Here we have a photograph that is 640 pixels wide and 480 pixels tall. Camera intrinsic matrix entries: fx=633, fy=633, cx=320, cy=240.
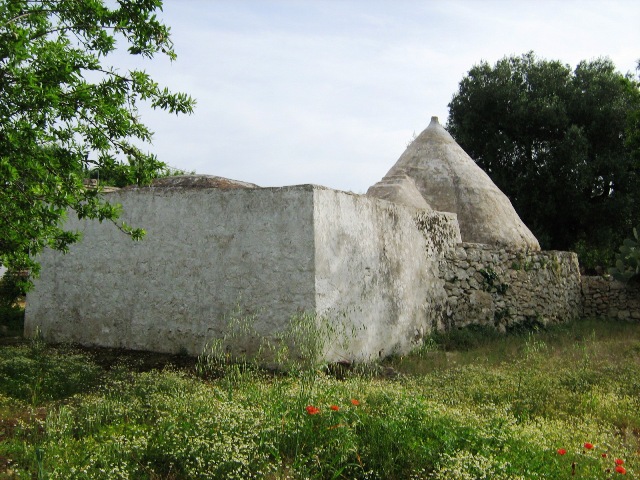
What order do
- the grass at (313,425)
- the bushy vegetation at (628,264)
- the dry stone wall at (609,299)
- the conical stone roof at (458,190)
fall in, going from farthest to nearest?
the dry stone wall at (609,299) < the bushy vegetation at (628,264) < the conical stone roof at (458,190) < the grass at (313,425)

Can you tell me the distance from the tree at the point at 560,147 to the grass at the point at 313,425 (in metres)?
15.0

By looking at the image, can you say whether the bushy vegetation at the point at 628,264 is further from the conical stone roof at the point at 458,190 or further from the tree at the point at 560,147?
the tree at the point at 560,147

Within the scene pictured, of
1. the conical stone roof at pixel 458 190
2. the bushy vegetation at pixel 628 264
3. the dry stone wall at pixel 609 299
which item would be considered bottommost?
the dry stone wall at pixel 609 299

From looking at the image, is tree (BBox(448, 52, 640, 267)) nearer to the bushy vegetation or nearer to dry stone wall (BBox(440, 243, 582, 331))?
the bushy vegetation

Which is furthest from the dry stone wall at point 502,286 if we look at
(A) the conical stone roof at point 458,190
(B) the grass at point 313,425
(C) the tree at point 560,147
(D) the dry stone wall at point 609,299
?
(C) the tree at point 560,147

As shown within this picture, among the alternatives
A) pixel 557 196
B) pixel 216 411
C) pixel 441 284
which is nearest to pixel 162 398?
pixel 216 411

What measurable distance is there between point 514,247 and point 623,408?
752 centimetres

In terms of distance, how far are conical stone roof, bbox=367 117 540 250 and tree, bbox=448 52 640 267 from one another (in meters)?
7.80

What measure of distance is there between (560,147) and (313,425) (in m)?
19.4

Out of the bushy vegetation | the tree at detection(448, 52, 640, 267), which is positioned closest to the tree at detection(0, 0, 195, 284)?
the bushy vegetation

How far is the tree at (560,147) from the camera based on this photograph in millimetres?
21859

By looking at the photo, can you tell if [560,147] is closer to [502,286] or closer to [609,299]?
[609,299]

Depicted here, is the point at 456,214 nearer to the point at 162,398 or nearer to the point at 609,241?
the point at 162,398

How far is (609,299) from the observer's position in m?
16.0
